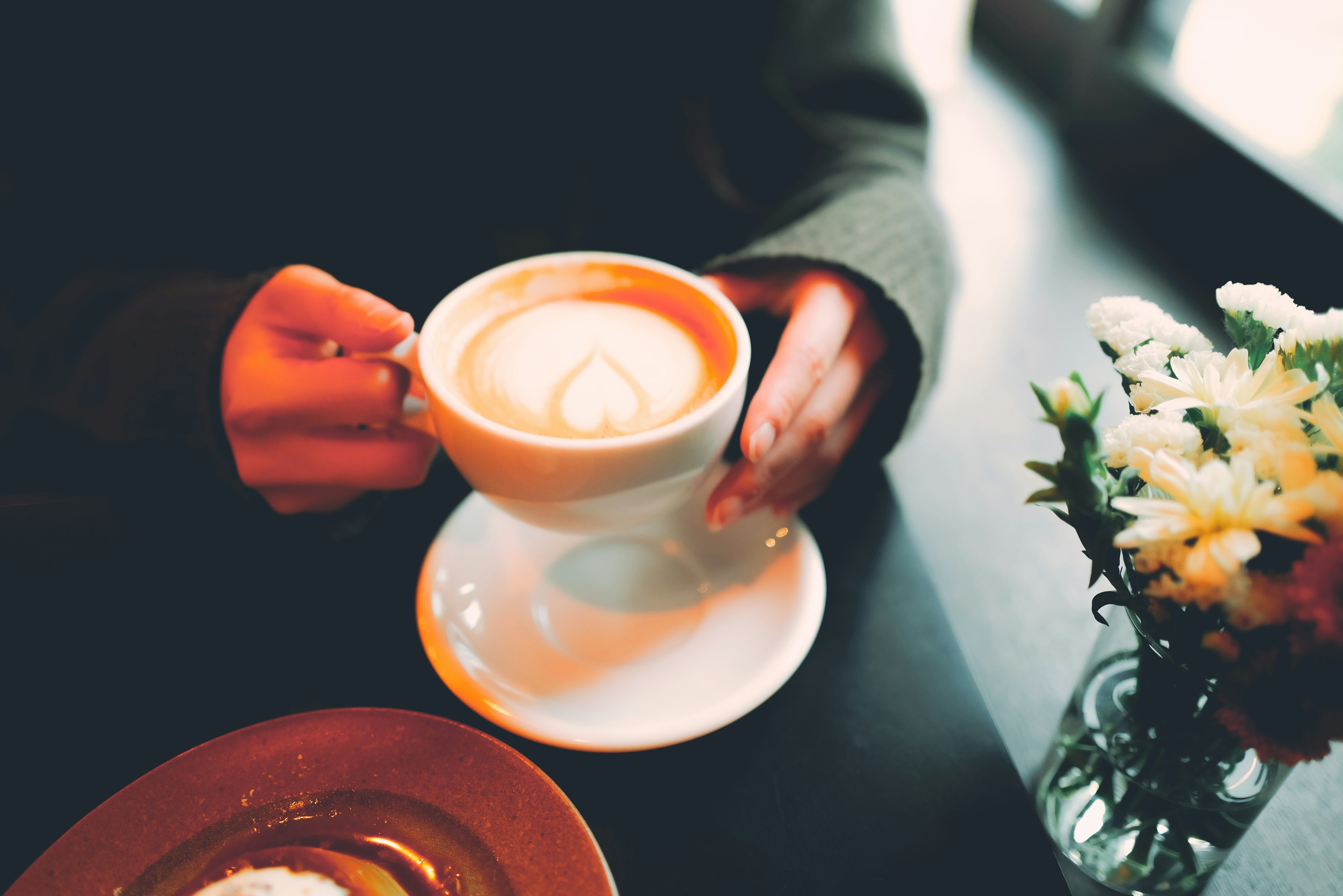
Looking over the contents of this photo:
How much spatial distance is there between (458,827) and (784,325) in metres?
0.54

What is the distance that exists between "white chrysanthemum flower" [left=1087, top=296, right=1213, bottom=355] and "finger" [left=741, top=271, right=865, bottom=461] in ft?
0.71

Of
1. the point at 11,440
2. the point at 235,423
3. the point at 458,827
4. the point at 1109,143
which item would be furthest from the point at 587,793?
the point at 1109,143

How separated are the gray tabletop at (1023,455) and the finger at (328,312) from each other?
0.48 meters

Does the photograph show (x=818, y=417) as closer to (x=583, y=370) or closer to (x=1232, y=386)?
(x=583, y=370)

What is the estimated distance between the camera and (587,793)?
0.49 m

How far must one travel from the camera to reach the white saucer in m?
0.49

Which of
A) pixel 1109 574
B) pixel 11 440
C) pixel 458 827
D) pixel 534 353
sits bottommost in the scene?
pixel 11 440

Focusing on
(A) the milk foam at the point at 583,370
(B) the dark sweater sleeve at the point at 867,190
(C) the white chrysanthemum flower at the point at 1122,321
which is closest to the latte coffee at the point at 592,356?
(A) the milk foam at the point at 583,370

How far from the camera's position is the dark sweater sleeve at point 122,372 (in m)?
0.60

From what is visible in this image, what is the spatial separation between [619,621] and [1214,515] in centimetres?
41

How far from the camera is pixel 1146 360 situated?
0.37 m

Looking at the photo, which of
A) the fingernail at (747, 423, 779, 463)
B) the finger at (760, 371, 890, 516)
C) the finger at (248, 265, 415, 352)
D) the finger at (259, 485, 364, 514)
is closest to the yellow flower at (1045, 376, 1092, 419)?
the fingernail at (747, 423, 779, 463)

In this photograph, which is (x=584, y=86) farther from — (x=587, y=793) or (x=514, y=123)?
(x=587, y=793)

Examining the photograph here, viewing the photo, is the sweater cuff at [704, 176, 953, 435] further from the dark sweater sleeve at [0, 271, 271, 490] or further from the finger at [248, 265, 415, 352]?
the dark sweater sleeve at [0, 271, 271, 490]
